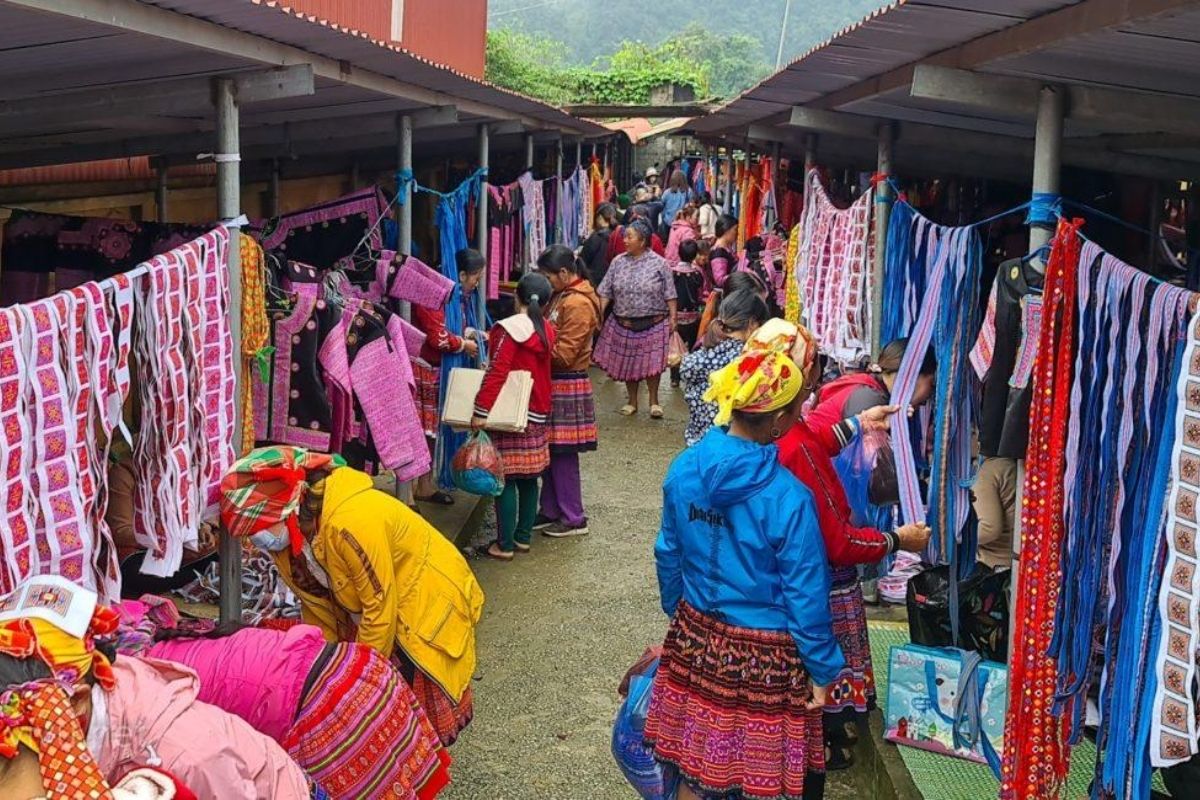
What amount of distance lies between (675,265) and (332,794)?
949cm

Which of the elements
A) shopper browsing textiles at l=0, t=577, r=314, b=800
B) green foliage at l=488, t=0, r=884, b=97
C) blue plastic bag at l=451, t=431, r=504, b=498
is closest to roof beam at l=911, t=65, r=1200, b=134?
shopper browsing textiles at l=0, t=577, r=314, b=800

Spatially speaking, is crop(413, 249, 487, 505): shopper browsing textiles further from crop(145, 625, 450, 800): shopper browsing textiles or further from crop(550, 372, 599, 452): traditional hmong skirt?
crop(145, 625, 450, 800): shopper browsing textiles

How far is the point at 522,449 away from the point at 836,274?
6.72ft

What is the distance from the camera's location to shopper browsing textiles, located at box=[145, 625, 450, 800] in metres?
3.62

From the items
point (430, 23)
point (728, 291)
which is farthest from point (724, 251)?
point (430, 23)

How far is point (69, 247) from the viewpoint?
5684mm

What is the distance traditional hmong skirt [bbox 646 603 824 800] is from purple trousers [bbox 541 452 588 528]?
4.18 meters

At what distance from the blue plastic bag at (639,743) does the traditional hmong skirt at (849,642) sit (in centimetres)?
66

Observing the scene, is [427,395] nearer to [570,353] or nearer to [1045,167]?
[570,353]

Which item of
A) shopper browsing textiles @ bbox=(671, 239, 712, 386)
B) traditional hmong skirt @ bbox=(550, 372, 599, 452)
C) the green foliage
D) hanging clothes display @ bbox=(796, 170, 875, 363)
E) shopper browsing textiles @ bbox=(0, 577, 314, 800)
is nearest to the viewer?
shopper browsing textiles @ bbox=(0, 577, 314, 800)

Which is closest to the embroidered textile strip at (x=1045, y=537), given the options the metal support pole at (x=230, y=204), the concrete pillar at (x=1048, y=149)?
the concrete pillar at (x=1048, y=149)

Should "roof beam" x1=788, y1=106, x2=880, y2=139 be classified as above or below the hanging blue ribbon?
above

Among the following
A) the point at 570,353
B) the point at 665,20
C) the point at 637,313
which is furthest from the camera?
the point at 665,20

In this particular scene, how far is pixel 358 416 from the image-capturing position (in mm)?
6086
